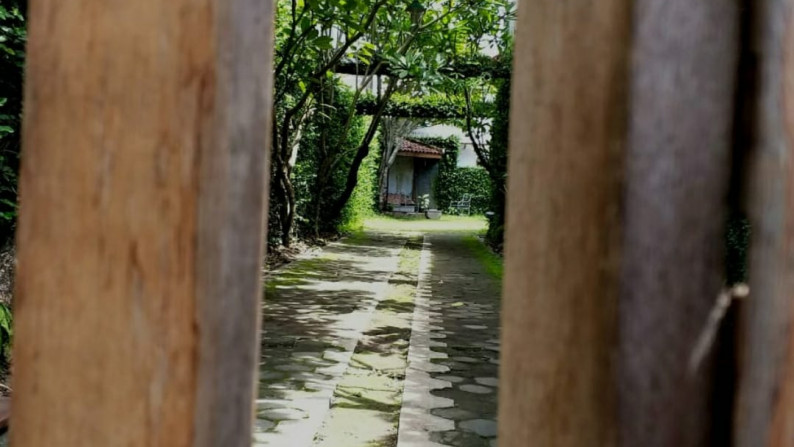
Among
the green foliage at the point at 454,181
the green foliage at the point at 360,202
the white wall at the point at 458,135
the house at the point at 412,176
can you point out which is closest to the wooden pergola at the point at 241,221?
the green foliage at the point at 360,202

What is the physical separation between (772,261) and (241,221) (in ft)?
1.34

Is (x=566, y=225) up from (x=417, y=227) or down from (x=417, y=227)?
up

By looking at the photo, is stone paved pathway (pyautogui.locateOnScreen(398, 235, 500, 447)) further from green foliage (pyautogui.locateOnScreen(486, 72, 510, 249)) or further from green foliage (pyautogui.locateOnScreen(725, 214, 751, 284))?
green foliage (pyautogui.locateOnScreen(486, 72, 510, 249))

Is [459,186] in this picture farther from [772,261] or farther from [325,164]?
[772,261]

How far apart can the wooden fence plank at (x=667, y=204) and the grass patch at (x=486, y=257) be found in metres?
8.72

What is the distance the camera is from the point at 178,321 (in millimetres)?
569

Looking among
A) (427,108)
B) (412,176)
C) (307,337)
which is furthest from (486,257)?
(412,176)

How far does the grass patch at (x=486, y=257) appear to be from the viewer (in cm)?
1053

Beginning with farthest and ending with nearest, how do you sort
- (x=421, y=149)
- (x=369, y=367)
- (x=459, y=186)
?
(x=421, y=149)
(x=459, y=186)
(x=369, y=367)

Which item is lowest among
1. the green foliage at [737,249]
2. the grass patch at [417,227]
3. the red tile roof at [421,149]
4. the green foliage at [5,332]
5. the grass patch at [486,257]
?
the grass patch at [417,227]

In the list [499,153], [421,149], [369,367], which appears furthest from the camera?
[421,149]

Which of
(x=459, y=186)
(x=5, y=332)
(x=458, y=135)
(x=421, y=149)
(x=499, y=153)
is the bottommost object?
(x=5, y=332)

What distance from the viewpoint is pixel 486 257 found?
41.9 feet

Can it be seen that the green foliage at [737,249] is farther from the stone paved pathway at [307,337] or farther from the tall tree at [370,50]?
the tall tree at [370,50]
